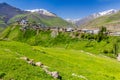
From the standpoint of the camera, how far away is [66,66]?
5312cm

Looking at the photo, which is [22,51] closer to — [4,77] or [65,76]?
[65,76]

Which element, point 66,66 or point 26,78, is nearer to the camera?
point 26,78

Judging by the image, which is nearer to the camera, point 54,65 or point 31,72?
point 31,72

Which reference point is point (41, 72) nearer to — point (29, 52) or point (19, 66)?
point (19, 66)

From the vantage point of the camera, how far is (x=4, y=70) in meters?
34.9

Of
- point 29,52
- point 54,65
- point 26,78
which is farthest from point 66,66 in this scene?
point 26,78

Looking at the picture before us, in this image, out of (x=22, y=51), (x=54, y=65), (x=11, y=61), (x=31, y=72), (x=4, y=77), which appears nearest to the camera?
(x=4, y=77)

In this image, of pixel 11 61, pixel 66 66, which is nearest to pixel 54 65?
pixel 66 66

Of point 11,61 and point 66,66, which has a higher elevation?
point 11,61

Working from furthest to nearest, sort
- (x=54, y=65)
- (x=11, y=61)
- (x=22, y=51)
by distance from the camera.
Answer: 1. (x=22, y=51)
2. (x=54, y=65)
3. (x=11, y=61)

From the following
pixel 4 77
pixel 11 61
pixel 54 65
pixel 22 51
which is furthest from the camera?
pixel 22 51

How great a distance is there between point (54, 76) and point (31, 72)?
3011mm

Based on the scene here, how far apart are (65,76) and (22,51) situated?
22.2 m

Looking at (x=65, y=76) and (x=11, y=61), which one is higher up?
(x=11, y=61)
